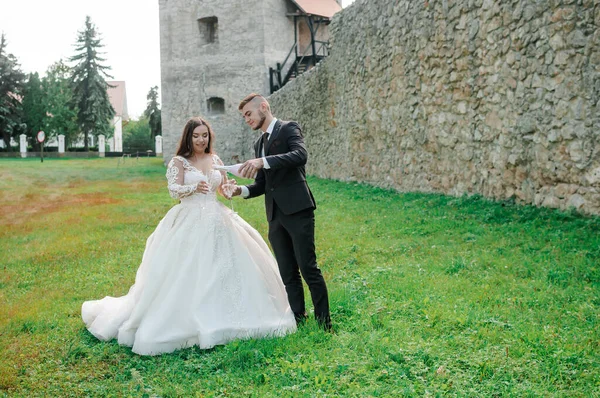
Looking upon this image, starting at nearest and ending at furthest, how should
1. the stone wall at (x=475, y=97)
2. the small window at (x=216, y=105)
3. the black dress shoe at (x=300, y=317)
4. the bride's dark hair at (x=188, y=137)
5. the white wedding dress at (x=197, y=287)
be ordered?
the white wedding dress at (x=197, y=287), the black dress shoe at (x=300, y=317), the bride's dark hair at (x=188, y=137), the stone wall at (x=475, y=97), the small window at (x=216, y=105)

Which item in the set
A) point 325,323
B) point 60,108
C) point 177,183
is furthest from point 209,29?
point 60,108

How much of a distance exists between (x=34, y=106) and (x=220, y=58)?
1197 inches

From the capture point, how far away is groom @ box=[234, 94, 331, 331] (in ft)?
12.1

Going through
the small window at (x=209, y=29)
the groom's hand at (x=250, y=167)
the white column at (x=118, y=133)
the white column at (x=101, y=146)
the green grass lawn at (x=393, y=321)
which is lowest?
the green grass lawn at (x=393, y=321)

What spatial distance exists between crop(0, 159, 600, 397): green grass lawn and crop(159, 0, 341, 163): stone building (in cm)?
1806

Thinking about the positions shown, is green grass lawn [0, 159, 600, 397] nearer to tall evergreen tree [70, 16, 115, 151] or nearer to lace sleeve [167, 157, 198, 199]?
lace sleeve [167, 157, 198, 199]

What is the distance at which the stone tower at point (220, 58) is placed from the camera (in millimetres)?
24613

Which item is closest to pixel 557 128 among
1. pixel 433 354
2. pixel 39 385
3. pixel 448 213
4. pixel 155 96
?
pixel 448 213

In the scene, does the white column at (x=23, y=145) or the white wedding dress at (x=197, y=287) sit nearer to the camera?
the white wedding dress at (x=197, y=287)

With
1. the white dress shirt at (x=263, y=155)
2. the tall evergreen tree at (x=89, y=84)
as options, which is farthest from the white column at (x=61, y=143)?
the white dress shirt at (x=263, y=155)

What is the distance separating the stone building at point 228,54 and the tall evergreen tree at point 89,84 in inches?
947

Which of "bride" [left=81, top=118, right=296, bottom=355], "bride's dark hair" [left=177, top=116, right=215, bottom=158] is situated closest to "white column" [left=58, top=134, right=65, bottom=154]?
"bride's dark hair" [left=177, top=116, right=215, bottom=158]

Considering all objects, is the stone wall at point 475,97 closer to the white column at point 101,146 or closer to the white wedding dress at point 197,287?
the white wedding dress at point 197,287

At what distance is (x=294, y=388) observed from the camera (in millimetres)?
2971
